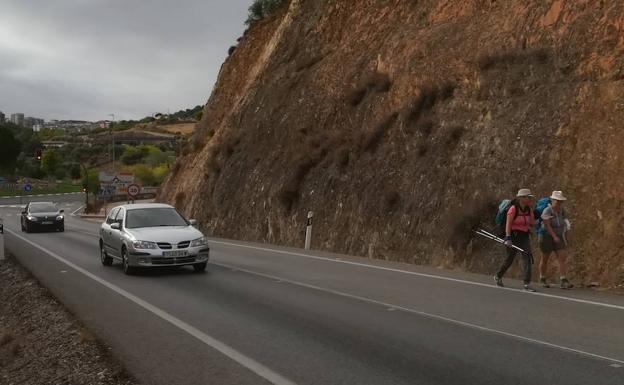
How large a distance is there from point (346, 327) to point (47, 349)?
145 inches

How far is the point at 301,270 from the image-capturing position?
1546cm

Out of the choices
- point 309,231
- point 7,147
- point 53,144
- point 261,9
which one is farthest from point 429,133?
point 53,144

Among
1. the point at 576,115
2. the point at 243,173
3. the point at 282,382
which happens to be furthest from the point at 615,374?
the point at 243,173

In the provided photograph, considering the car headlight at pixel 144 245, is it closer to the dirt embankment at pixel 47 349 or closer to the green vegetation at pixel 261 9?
the dirt embankment at pixel 47 349

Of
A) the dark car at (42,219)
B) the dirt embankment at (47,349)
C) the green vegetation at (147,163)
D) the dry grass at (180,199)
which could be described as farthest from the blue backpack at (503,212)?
the green vegetation at (147,163)

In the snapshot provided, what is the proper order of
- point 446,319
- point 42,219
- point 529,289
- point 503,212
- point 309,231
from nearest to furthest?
point 446,319, point 529,289, point 503,212, point 309,231, point 42,219

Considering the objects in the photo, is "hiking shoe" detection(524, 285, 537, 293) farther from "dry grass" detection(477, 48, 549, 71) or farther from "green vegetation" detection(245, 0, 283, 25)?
"green vegetation" detection(245, 0, 283, 25)

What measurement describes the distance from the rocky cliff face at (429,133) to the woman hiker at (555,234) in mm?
1281

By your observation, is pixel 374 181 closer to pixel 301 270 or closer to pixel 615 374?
pixel 301 270

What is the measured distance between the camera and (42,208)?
35312mm

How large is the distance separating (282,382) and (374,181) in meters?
16.6

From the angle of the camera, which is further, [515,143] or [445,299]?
[515,143]

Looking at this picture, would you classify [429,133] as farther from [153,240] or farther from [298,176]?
[153,240]

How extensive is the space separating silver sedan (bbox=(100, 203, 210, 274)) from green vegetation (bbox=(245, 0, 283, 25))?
32657mm
